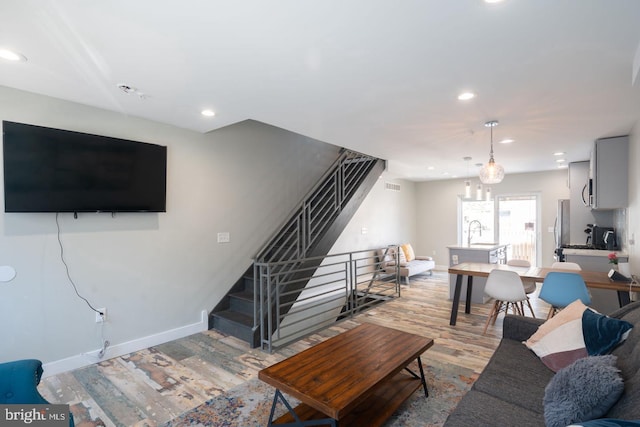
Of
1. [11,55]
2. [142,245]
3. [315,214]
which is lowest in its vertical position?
[142,245]

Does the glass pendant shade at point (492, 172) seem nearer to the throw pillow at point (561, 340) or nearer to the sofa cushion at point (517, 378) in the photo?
the throw pillow at point (561, 340)

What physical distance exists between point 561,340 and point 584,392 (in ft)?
2.70

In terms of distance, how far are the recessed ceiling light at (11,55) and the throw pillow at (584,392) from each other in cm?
372

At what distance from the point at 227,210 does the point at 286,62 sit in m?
2.49

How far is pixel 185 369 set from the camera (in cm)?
298

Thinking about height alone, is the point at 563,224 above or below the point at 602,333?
above

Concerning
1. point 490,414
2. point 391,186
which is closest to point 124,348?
point 490,414

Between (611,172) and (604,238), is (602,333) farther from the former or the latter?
(604,238)

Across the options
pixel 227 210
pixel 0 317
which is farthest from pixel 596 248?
pixel 0 317

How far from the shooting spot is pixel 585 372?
4.78 feet

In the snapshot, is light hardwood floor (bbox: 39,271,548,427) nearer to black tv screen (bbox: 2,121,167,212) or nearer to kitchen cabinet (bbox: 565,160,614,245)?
black tv screen (bbox: 2,121,167,212)

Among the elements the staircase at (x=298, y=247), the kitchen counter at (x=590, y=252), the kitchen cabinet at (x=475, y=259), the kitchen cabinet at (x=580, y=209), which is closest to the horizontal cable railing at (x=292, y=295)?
the staircase at (x=298, y=247)

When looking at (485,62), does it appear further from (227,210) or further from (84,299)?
(84,299)

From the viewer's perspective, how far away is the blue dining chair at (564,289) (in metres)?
3.19
